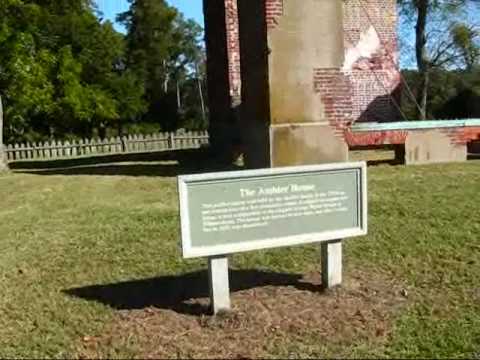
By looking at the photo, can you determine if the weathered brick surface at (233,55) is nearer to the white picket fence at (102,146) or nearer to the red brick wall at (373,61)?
the red brick wall at (373,61)

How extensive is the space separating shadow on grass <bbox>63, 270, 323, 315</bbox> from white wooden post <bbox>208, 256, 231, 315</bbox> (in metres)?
0.13

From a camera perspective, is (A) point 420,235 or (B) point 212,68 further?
(B) point 212,68

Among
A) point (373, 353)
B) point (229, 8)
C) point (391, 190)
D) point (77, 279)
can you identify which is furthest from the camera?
point (229, 8)

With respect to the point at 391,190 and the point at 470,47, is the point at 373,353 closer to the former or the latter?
the point at 391,190

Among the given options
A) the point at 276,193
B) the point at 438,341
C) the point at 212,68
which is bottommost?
the point at 438,341

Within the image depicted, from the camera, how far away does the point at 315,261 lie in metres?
5.80

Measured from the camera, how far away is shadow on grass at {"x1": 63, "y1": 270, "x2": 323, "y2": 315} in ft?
15.9

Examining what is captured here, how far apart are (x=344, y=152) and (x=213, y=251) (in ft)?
22.5

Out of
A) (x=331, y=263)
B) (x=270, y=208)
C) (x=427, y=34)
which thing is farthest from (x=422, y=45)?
(x=270, y=208)

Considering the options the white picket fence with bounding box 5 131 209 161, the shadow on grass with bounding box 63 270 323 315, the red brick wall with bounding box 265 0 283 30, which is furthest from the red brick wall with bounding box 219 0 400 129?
the shadow on grass with bounding box 63 270 323 315

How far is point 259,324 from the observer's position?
436 cm

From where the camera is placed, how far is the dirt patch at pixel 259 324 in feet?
13.3

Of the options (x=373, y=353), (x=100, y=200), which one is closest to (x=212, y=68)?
(x=100, y=200)

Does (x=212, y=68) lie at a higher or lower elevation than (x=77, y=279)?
higher
